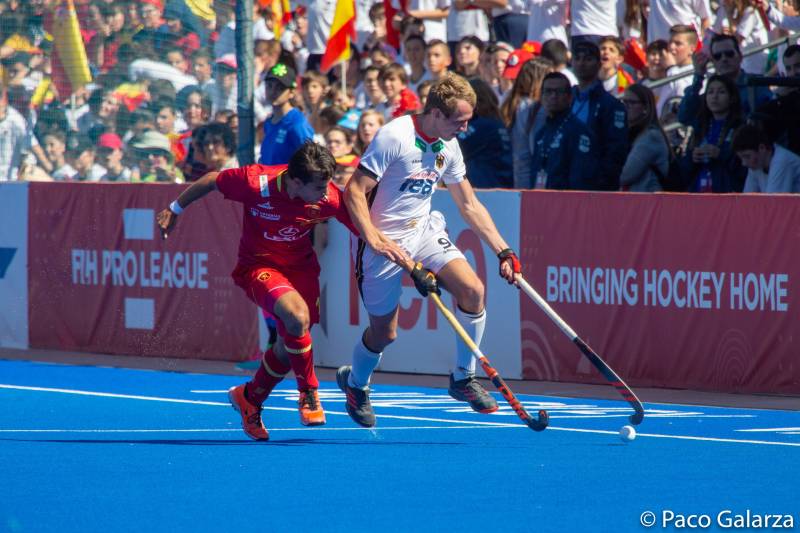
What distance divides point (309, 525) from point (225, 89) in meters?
8.95

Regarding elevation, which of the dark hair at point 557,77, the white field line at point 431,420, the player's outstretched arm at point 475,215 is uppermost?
the dark hair at point 557,77

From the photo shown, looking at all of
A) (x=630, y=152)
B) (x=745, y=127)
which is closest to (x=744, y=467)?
(x=745, y=127)

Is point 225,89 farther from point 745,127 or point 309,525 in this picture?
point 309,525

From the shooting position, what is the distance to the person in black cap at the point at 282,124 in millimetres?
12992

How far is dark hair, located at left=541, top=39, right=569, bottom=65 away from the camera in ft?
48.7

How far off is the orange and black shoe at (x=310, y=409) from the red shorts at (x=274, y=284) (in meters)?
0.47

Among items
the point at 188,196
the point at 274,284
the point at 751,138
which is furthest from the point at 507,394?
the point at 751,138

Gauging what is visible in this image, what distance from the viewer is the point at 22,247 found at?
15781 millimetres

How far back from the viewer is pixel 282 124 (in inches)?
515

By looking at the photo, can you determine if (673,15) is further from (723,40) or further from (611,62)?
Answer: (723,40)

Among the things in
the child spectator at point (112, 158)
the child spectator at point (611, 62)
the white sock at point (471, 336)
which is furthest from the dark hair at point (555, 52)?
the white sock at point (471, 336)

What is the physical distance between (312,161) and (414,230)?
0.97 metres

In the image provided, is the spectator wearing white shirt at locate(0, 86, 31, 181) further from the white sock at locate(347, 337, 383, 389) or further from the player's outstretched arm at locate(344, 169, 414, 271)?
the player's outstretched arm at locate(344, 169, 414, 271)

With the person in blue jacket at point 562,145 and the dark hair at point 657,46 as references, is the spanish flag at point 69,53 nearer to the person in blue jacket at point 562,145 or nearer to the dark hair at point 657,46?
the person in blue jacket at point 562,145
